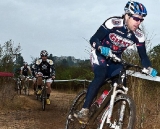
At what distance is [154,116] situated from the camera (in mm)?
→ 7719

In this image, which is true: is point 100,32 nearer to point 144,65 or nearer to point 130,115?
point 144,65

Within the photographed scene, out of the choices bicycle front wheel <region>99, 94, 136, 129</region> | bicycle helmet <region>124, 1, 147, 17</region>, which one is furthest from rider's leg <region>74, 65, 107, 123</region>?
bicycle helmet <region>124, 1, 147, 17</region>

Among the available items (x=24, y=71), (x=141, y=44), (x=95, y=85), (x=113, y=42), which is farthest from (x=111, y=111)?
(x=24, y=71)

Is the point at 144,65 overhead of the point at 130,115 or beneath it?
overhead

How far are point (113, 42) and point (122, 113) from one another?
3.75ft

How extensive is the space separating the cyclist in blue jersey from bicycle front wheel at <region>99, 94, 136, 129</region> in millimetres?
489

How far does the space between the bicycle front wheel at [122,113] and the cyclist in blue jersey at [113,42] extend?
19.2 inches

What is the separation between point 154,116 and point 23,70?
45.4 ft

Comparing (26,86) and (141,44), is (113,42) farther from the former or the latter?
(26,86)

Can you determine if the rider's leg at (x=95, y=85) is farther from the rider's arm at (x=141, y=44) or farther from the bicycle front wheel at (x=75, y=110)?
the bicycle front wheel at (x=75, y=110)

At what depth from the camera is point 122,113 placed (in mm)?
5258

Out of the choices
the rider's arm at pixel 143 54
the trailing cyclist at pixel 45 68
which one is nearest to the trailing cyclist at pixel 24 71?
the trailing cyclist at pixel 45 68

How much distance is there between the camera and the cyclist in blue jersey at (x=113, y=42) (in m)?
5.42

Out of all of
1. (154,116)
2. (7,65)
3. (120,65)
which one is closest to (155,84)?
(154,116)
